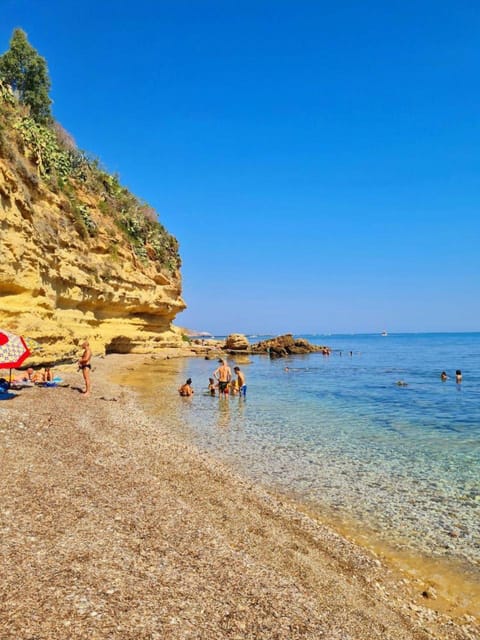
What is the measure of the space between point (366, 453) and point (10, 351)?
918 centimetres

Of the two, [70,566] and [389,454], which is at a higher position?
[70,566]

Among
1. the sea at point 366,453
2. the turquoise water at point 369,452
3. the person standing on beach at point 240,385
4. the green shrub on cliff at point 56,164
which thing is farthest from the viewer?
the person standing on beach at point 240,385

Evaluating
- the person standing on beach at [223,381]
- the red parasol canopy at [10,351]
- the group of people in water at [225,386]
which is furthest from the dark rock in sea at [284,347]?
the red parasol canopy at [10,351]

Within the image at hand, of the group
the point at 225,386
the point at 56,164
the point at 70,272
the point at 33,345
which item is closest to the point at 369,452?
the point at 225,386

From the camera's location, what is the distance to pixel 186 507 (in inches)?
219

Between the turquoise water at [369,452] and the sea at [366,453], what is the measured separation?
0.9 inches

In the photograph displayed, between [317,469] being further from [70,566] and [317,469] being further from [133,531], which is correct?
[70,566]

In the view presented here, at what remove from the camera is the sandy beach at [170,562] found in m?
3.03

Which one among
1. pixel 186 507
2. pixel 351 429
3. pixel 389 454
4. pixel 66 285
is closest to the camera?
pixel 186 507

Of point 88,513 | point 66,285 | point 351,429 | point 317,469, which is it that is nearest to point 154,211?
point 66,285

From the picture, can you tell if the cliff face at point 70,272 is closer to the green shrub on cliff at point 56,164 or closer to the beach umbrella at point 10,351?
the green shrub on cliff at point 56,164

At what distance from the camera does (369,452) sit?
994 cm

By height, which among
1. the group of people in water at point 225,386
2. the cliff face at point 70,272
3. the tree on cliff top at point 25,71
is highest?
the tree on cliff top at point 25,71

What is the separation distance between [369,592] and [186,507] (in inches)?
95.8
